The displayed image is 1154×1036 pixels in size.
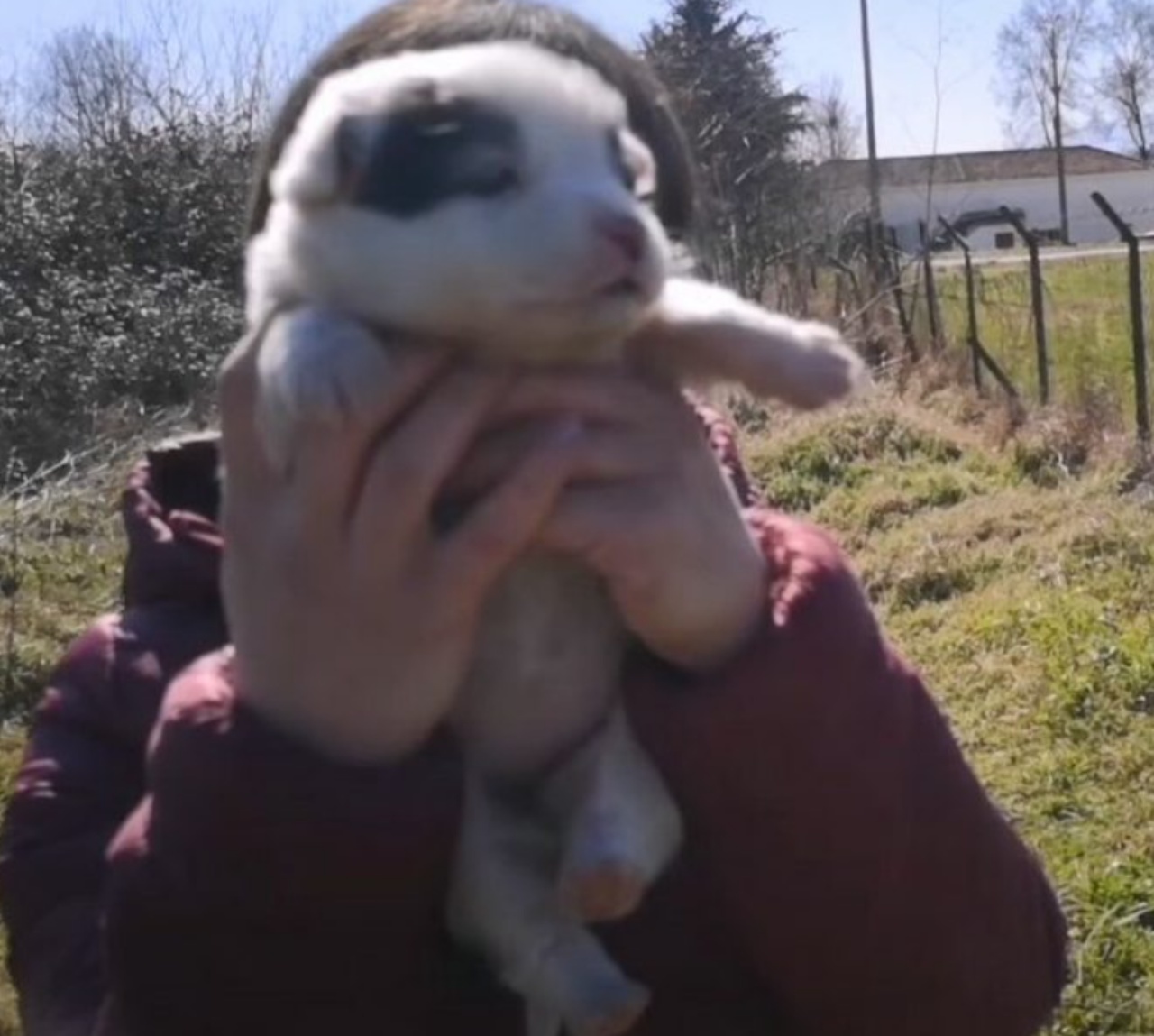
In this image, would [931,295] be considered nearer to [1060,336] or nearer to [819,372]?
[1060,336]

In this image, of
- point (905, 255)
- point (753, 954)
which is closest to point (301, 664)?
point (753, 954)

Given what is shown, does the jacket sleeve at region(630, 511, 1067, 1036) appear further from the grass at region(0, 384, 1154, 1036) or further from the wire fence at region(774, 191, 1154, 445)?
the wire fence at region(774, 191, 1154, 445)

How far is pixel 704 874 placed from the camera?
1624mm

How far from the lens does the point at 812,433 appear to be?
10133 millimetres

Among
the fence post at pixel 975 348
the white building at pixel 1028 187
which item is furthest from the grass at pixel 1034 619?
the white building at pixel 1028 187

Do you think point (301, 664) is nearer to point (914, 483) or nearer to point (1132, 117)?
point (914, 483)

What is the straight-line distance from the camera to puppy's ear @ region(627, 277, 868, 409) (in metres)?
1.72

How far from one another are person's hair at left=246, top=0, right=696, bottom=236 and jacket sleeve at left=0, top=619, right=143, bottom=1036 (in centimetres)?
52

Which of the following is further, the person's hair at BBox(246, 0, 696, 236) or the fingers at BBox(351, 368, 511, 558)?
the person's hair at BBox(246, 0, 696, 236)

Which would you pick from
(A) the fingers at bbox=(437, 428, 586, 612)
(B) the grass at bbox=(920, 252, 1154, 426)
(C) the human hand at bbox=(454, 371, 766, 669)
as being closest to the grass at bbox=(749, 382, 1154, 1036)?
(B) the grass at bbox=(920, 252, 1154, 426)

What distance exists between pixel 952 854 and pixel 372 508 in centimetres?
50

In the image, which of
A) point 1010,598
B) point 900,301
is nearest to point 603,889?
point 1010,598

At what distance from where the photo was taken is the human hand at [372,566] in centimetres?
148

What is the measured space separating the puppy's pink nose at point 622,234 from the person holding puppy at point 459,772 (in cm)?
10
